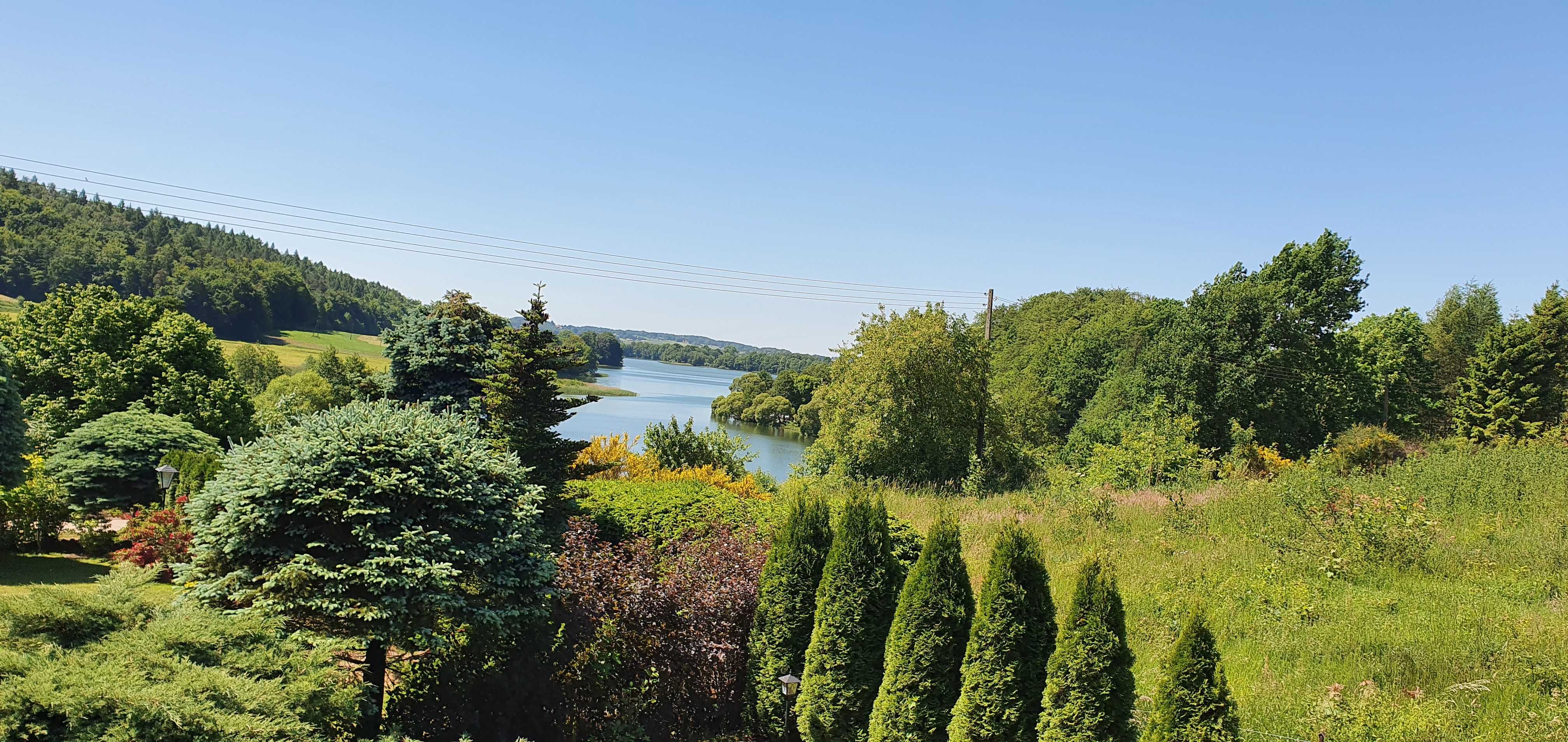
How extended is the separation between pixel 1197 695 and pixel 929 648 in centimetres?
191

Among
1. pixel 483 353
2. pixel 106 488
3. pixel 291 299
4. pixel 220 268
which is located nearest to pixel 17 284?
pixel 220 268

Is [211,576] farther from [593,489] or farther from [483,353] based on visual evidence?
[483,353]

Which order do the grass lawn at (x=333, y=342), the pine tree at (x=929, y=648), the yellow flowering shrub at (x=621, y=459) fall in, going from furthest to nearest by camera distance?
the grass lawn at (x=333, y=342)
the yellow flowering shrub at (x=621, y=459)
the pine tree at (x=929, y=648)

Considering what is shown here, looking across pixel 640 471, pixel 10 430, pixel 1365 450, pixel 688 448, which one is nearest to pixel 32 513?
pixel 10 430

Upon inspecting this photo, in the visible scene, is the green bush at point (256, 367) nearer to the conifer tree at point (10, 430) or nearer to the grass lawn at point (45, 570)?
the grass lawn at point (45, 570)

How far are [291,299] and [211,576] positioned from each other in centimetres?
8115

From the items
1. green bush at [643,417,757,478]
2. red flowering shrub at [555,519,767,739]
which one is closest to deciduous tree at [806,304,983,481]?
green bush at [643,417,757,478]

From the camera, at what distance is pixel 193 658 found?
4734 mm

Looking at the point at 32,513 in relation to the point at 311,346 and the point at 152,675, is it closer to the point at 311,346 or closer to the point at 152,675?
the point at 152,675

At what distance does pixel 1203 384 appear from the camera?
91.4 feet

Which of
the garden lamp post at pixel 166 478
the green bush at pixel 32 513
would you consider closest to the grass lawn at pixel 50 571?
the green bush at pixel 32 513

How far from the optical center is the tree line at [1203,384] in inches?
855

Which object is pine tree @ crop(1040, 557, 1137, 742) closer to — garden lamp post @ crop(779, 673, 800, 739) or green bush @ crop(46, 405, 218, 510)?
garden lamp post @ crop(779, 673, 800, 739)

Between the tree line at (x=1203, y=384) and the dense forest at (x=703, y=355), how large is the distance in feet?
268
